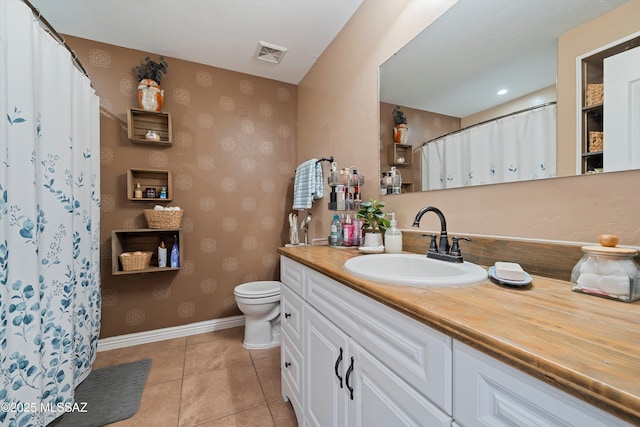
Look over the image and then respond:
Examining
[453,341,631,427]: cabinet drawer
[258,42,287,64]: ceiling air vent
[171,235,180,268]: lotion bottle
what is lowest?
[171,235,180,268]: lotion bottle

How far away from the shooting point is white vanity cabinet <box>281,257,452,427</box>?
52 centimetres

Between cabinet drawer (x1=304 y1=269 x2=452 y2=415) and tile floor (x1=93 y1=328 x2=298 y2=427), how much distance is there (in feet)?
2.98

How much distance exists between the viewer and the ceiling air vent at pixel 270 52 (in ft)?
6.77

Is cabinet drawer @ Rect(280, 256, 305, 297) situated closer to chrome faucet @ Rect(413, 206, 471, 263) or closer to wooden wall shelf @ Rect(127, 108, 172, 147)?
chrome faucet @ Rect(413, 206, 471, 263)

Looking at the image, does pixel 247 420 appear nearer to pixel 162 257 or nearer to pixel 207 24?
pixel 162 257

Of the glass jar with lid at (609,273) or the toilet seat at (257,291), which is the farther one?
the toilet seat at (257,291)

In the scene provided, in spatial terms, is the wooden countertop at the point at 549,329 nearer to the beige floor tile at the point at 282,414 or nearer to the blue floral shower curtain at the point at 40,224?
the beige floor tile at the point at 282,414

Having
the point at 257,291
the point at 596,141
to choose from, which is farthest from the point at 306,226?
the point at 596,141

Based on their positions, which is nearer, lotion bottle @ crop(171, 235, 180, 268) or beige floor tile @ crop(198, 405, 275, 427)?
beige floor tile @ crop(198, 405, 275, 427)

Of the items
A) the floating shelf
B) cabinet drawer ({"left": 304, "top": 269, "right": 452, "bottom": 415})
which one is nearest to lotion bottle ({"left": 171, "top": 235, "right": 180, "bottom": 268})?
cabinet drawer ({"left": 304, "top": 269, "right": 452, "bottom": 415})

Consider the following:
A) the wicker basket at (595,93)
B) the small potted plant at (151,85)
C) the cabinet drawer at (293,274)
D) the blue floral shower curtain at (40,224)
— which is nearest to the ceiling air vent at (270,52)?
the small potted plant at (151,85)

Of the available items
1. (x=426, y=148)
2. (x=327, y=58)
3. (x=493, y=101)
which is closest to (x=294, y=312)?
(x=426, y=148)

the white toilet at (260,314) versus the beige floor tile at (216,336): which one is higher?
the white toilet at (260,314)

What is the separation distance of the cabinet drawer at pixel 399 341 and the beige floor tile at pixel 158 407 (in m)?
1.16
